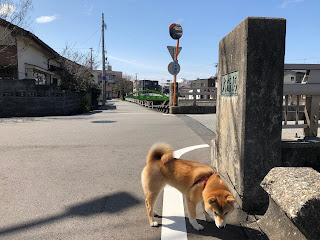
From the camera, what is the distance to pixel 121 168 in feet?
14.4

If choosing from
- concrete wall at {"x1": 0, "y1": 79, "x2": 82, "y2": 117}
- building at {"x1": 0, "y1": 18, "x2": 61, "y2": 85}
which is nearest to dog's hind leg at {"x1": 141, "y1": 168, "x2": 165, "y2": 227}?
concrete wall at {"x1": 0, "y1": 79, "x2": 82, "y2": 117}

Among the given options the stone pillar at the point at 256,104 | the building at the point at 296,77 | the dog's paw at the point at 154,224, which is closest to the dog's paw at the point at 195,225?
the dog's paw at the point at 154,224

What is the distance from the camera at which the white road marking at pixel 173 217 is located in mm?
2408

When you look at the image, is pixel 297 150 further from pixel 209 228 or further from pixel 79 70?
pixel 79 70

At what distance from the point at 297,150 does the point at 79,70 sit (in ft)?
57.0

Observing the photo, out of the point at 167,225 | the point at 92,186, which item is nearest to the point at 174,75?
the point at 92,186

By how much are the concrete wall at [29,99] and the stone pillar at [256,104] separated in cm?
Result: 1238

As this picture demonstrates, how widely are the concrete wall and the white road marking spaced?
11.5m

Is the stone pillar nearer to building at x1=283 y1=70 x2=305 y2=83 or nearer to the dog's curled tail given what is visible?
building at x1=283 y1=70 x2=305 y2=83

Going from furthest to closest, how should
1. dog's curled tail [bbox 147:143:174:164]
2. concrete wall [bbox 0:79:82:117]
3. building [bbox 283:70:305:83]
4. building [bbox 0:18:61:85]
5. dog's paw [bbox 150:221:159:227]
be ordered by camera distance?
1. building [bbox 0:18:61:85]
2. concrete wall [bbox 0:79:82:117]
3. building [bbox 283:70:305:83]
4. dog's curled tail [bbox 147:143:174:164]
5. dog's paw [bbox 150:221:159:227]

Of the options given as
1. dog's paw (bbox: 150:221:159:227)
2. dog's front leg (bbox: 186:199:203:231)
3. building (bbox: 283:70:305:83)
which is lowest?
dog's paw (bbox: 150:221:159:227)

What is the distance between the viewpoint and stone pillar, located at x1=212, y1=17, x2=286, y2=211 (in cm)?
256

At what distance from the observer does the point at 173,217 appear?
276 cm

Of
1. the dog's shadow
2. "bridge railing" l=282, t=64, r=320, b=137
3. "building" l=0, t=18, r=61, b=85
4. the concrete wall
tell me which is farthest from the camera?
"building" l=0, t=18, r=61, b=85
